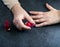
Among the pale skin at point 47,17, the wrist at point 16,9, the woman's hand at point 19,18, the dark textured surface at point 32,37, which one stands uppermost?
the wrist at point 16,9

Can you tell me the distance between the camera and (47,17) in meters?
0.97

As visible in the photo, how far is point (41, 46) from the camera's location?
80cm

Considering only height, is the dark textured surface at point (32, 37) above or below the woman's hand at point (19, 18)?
below

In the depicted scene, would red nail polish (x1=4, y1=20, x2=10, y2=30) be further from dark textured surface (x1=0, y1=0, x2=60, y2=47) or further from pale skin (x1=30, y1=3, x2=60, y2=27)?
pale skin (x1=30, y1=3, x2=60, y2=27)

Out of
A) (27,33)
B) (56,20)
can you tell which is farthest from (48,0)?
(27,33)

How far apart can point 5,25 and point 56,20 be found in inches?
12.3

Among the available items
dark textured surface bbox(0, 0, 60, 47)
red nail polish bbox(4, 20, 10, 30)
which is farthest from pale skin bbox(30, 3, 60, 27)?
red nail polish bbox(4, 20, 10, 30)

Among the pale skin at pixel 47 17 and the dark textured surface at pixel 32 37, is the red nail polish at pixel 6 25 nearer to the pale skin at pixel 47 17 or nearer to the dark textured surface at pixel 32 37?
the dark textured surface at pixel 32 37

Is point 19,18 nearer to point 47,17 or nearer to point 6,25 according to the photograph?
point 6,25

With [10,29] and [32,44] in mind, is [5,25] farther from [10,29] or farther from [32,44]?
[32,44]

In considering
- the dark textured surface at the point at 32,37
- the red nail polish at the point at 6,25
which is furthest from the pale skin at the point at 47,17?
the red nail polish at the point at 6,25

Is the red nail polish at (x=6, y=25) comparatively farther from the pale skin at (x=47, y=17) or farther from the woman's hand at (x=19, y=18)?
the pale skin at (x=47, y=17)

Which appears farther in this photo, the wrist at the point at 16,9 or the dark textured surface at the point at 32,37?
the wrist at the point at 16,9

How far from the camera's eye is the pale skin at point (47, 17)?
3.06 ft
